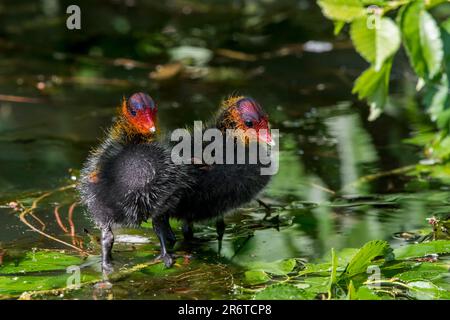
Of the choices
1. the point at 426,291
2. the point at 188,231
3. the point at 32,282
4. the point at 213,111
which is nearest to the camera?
the point at 426,291

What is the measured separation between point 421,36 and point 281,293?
3.78ft

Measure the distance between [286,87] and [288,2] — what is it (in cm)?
361

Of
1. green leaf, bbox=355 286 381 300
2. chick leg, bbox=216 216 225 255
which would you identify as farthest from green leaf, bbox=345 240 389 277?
chick leg, bbox=216 216 225 255

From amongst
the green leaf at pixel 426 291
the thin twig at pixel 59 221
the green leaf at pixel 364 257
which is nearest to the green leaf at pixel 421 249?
the green leaf at pixel 364 257

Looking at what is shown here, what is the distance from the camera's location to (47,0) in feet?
39.2

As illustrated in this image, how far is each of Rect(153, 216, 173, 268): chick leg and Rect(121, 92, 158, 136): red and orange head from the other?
41cm

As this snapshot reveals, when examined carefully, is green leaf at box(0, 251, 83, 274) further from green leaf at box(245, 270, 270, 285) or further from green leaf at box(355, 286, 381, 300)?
green leaf at box(355, 286, 381, 300)

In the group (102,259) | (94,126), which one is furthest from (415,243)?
(94,126)

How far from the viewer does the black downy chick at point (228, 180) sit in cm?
461

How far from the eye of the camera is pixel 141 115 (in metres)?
4.35

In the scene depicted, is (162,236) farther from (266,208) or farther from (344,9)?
(344,9)

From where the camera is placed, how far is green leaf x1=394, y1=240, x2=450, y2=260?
4242 millimetres

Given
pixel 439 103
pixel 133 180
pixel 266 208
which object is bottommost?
pixel 266 208

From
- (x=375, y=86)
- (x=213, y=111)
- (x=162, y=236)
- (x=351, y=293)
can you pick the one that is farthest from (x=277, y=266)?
(x=213, y=111)
